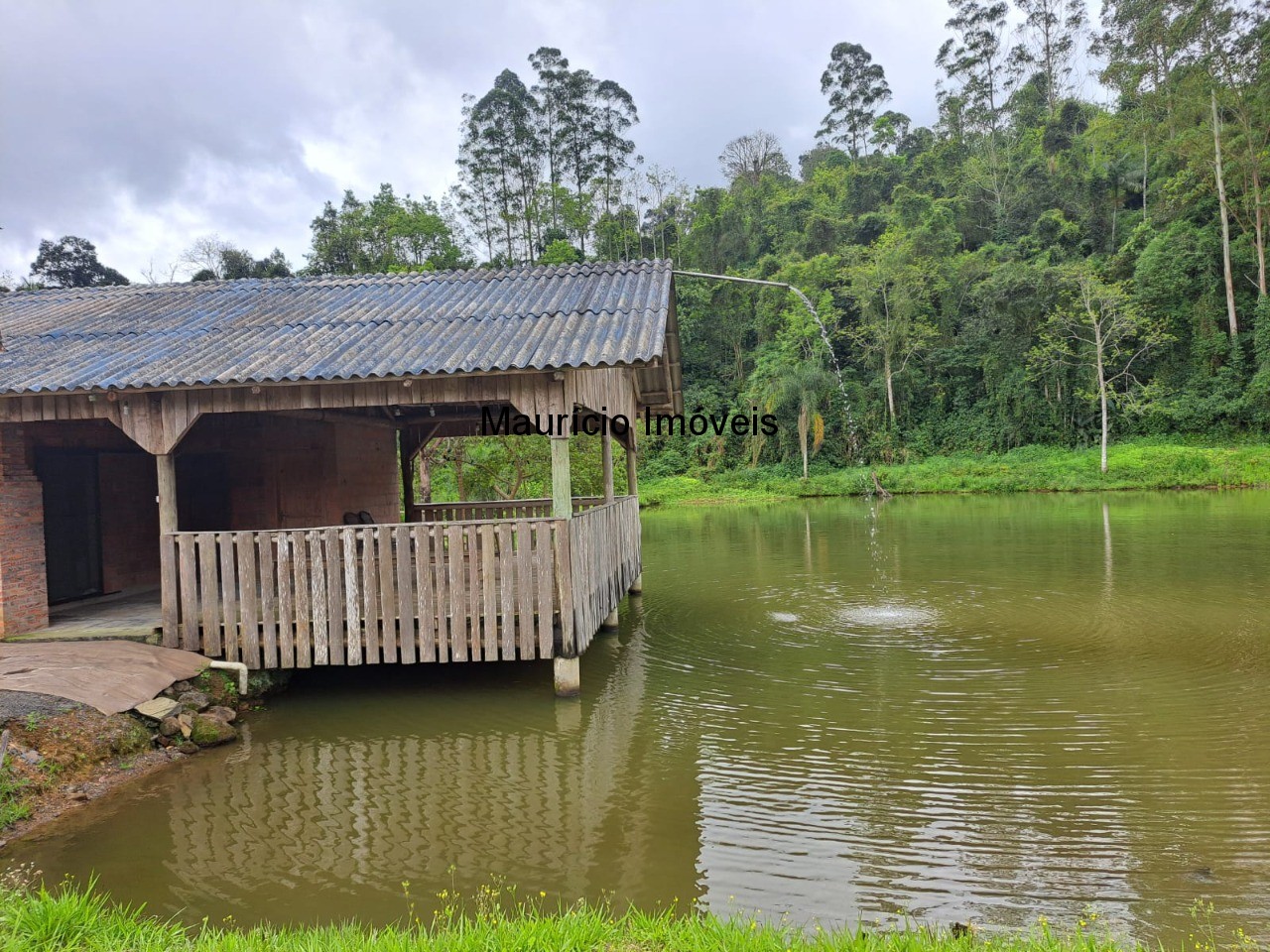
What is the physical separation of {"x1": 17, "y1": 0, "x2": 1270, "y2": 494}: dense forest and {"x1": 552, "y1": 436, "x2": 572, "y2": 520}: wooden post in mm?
12904

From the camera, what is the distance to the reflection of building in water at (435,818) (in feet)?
15.1

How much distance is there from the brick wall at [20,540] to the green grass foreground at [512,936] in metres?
5.50

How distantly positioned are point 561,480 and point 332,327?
3336mm

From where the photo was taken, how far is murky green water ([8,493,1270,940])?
14.6 feet

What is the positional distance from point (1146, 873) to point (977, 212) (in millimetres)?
50631

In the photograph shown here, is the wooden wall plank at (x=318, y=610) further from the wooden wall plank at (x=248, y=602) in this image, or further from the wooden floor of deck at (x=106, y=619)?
the wooden floor of deck at (x=106, y=619)

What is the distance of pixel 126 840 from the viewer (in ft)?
17.0

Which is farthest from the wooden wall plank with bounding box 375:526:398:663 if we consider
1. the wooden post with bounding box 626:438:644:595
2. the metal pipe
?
the wooden post with bounding box 626:438:644:595

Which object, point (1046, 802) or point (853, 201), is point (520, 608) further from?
point (853, 201)

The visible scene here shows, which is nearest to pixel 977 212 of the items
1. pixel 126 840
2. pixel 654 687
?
pixel 654 687

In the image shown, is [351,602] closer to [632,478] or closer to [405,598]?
[405,598]

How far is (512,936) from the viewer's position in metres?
3.55

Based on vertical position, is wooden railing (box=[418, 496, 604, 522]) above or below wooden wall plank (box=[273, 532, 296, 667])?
above

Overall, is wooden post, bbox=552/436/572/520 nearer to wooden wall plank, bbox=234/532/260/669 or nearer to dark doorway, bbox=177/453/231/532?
wooden wall plank, bbox=234/532/260/669
